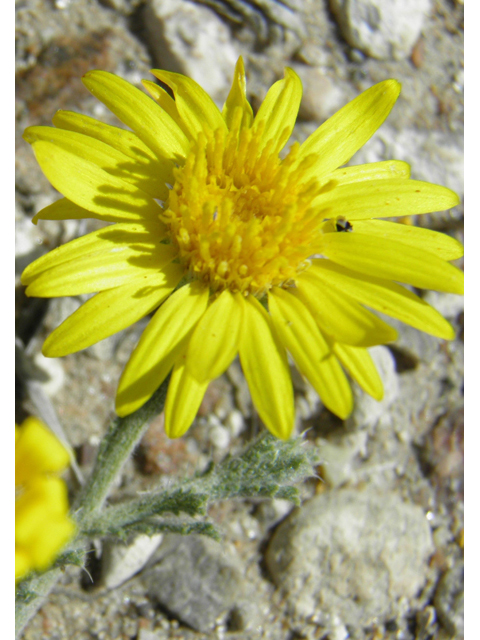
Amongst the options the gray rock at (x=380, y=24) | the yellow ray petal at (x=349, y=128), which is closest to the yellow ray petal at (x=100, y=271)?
the yellow ray petal at (x=349, y=128)

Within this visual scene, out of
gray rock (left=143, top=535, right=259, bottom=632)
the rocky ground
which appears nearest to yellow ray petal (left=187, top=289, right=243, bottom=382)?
the rocky ground

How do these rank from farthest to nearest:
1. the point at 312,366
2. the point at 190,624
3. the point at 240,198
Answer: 1. the point at 190,624
2. the point at 240,198
3. the point at 312,366

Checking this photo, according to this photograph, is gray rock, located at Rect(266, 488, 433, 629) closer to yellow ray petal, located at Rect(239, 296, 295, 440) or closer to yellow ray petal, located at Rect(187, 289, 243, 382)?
yellow ray petal, located at Rect(239, 296, 295, 440)

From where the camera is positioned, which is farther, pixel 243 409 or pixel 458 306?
pixel 458 306

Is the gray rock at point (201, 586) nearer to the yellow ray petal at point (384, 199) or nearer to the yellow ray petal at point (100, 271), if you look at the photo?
the yellow ray petal at point (100, 271)

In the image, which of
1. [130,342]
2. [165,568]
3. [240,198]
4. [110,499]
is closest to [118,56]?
[130,342]

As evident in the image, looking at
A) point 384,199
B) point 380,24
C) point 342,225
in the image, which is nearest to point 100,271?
point 342,225

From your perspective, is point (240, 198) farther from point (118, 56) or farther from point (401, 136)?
point (401, 136)

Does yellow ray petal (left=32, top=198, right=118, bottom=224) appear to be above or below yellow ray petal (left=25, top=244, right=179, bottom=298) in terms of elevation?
above
